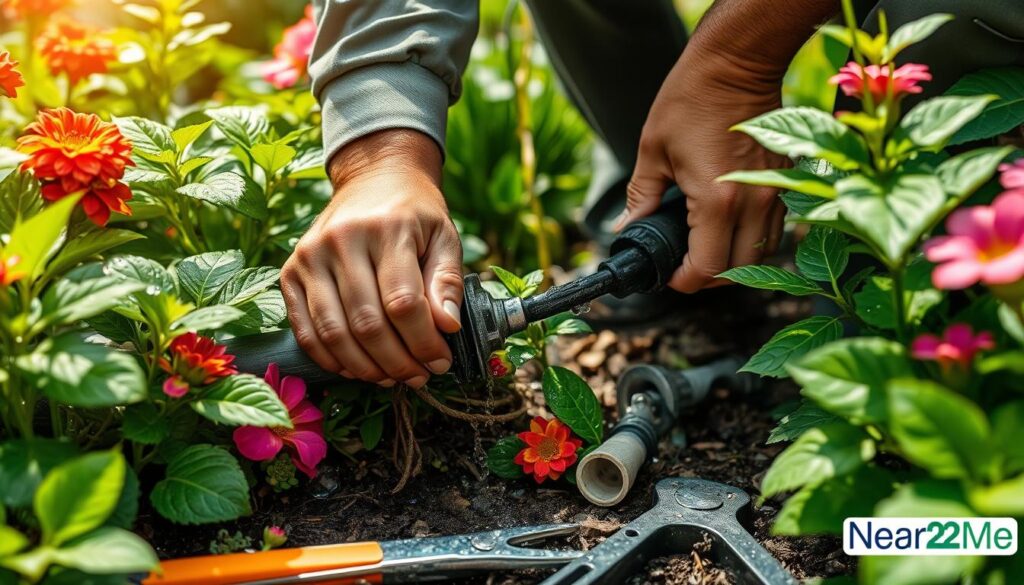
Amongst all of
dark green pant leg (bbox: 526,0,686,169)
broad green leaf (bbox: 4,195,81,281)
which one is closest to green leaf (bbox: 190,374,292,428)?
broad green leaf (bbox: 4,195,81,281)

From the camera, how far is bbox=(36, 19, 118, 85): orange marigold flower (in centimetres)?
157

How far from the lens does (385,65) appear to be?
135cm

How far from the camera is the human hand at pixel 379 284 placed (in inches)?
43.9

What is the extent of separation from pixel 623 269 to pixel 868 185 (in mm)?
495

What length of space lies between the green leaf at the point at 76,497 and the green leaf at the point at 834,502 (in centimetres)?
63

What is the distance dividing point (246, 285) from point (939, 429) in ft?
2.76

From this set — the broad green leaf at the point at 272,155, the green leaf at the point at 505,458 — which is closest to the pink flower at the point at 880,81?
the green leaf at the point at 505,458

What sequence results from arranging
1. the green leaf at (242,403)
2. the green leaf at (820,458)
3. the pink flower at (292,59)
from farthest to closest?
the pink flower at (292,59) → the green leaf at (242,403) → the green leaf at (820,458)

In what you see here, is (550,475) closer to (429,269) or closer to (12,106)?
(429,269)

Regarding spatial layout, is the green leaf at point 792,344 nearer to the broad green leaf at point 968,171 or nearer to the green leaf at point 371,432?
the broad green leaf at point 968,171

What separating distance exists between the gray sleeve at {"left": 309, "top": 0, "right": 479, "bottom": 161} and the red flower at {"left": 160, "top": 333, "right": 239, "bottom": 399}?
40cm

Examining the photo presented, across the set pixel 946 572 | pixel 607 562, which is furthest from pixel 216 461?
pixel 946 572

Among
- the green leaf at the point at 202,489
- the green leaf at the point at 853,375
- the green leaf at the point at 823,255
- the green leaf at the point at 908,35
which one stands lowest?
the green leaf at the point at 202,489

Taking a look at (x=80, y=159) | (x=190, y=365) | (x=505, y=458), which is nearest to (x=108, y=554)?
(x=190, y=365)
